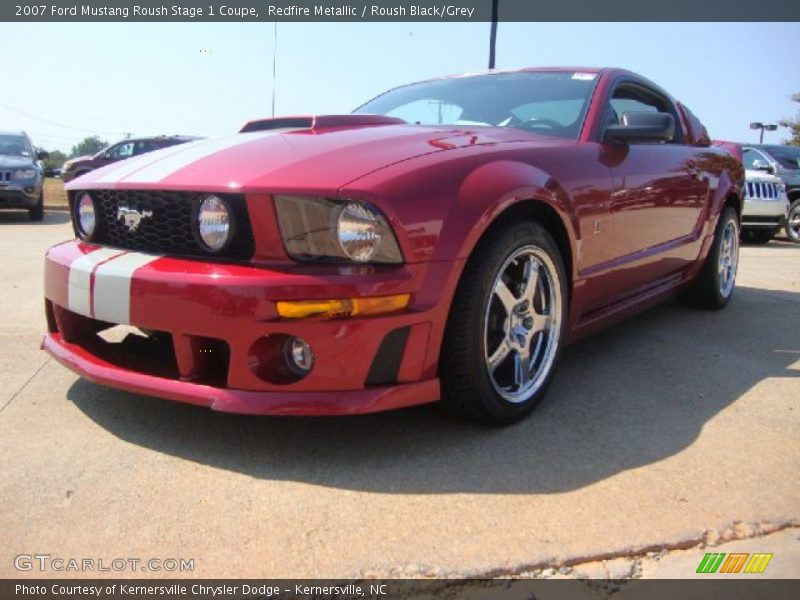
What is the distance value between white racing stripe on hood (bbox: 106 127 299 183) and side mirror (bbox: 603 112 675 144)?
54.0 inches

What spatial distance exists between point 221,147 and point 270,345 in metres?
0.82

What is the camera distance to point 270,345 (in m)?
1.98

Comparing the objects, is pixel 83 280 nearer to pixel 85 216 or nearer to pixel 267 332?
pixel 85 216

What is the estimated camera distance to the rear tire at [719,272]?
4320 millimetres

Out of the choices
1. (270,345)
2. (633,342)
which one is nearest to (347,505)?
(270,345)

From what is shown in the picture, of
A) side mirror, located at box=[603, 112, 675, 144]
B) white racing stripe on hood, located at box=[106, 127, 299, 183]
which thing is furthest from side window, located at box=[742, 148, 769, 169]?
white racing stripe on hood, located at box=[106, 127, 299, 183]

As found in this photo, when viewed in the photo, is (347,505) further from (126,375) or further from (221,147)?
(221,147)

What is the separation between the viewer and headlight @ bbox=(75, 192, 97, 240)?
2475mm

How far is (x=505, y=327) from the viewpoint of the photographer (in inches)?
95.6

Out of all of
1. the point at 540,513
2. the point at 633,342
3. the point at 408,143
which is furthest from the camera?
the point at 633,342

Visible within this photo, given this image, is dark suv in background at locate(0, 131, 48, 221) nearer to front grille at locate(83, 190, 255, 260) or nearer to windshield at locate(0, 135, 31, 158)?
windshield at locate(0, 135, 31, 158)

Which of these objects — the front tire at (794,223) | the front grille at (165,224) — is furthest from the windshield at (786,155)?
the front grille at (165,224)

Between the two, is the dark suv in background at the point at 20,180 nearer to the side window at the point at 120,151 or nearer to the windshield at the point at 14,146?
the windshield at the point at 14,146

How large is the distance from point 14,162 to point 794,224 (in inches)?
449
